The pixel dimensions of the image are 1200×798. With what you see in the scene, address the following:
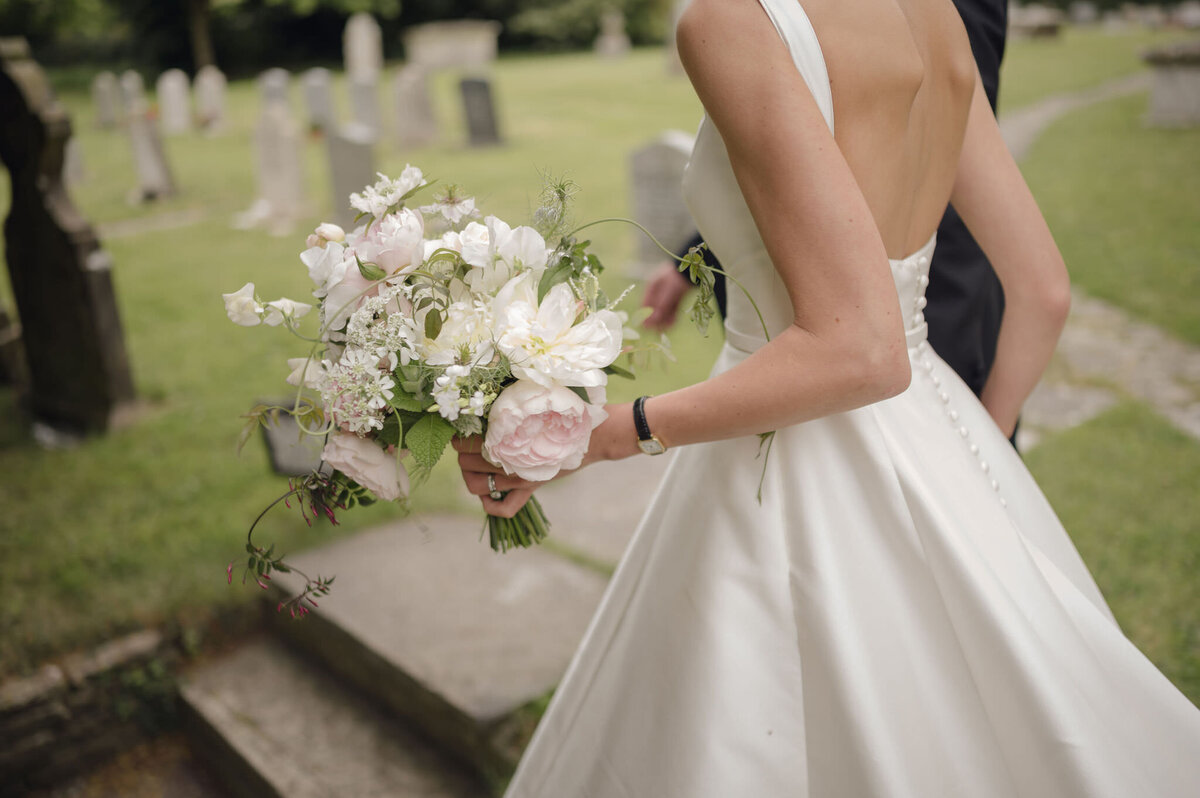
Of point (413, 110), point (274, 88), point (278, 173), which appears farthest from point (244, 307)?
point (274, 88)

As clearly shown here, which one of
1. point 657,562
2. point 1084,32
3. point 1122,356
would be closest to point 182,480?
point 657,562

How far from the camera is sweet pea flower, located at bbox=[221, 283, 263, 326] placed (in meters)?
1.52

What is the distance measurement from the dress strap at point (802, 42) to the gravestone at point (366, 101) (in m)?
16.4

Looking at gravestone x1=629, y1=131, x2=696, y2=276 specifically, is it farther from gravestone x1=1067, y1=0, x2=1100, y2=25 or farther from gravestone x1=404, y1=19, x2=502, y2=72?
gravestone x1=1067, y1=0, x2=1100, y2=25

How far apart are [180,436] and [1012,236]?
16.5 feet

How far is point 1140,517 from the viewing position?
405 cm

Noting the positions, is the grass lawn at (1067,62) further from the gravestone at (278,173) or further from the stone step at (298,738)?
the stone step at (298,738)

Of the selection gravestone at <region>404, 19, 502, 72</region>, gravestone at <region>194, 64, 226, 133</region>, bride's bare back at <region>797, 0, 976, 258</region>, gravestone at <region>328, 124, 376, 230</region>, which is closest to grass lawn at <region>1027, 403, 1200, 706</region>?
bride's bare back at <region>797, 0, 976, 258</region>

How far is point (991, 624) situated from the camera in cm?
A: 143

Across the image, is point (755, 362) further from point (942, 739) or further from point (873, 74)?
point (942, 739)

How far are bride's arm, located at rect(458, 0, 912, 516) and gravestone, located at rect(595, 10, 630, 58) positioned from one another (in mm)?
31373

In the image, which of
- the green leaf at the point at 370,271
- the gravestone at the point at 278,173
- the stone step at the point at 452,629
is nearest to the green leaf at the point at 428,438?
the green leaf at the point at 370,271

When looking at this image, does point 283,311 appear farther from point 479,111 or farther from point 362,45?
point 362,45

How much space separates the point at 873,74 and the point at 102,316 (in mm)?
5336
